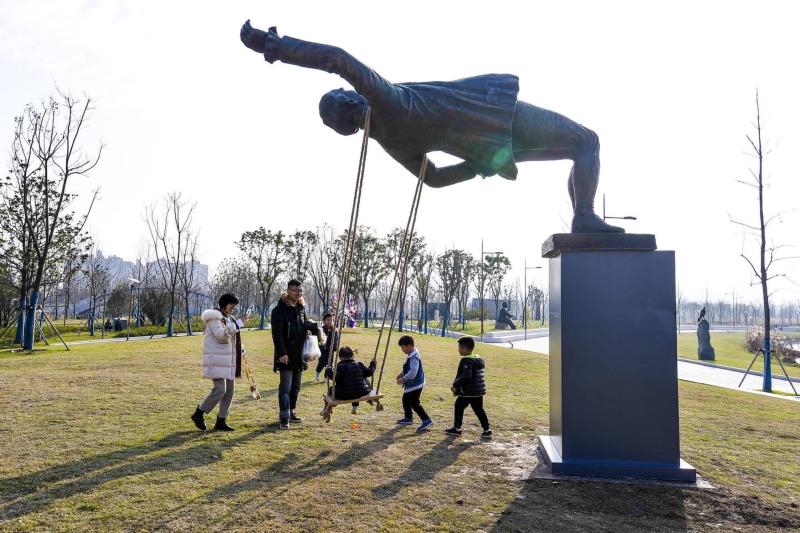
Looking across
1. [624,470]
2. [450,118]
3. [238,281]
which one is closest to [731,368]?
[624,470]

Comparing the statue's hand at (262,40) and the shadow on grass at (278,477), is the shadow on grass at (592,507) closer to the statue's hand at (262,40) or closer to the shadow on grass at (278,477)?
the shadow on grass at (278,477)

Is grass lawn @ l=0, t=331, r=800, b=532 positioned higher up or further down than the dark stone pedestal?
further down

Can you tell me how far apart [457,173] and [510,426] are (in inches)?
142

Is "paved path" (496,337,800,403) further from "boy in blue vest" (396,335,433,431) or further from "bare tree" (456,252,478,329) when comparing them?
"bare tree" (456,252,478,329)

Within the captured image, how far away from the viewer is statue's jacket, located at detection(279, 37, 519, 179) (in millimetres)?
4113

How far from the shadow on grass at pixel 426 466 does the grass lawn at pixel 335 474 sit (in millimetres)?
20

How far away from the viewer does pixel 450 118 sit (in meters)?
4.25

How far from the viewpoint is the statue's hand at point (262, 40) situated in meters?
3.52

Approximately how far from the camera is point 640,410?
449 cm

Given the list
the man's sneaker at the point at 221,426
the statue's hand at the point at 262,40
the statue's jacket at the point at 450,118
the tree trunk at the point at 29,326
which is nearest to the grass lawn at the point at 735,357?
the statue's jacket at the point at 450,118

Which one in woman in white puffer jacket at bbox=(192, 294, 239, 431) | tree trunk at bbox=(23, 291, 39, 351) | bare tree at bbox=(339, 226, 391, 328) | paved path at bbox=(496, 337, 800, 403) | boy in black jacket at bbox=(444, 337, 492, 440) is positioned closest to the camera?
woman in white puffer jacket at bbox=(192, 294, 239, 431)

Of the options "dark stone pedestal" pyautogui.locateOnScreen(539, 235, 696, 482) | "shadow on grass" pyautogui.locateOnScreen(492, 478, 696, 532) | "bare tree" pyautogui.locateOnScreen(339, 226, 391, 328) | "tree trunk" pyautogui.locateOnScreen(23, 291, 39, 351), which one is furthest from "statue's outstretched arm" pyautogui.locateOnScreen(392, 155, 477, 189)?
"bare tree" pyautogui.locateOnScreen(339, 226, 391, 328)

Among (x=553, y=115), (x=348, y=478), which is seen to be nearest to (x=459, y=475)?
(x=348, y=478)

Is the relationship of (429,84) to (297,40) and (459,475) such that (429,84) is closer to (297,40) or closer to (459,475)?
(297,40)
